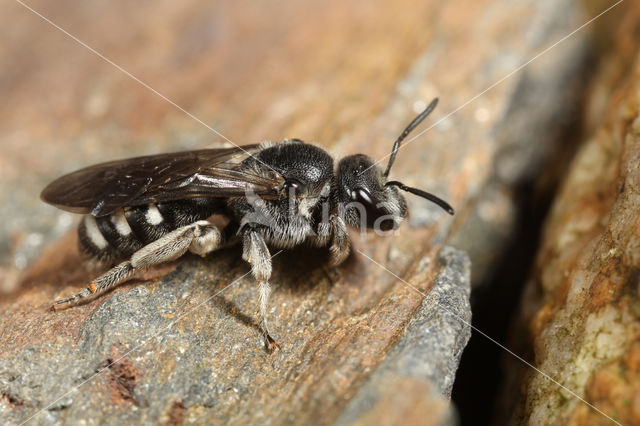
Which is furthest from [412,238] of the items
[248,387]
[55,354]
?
[55,354]

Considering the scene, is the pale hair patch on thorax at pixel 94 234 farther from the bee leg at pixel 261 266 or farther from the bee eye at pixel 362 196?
→ the bee eye at pixel 362 196

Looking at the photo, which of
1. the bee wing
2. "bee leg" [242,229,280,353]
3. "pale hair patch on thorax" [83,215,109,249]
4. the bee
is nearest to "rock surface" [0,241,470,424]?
"bee leg" [242,229,280,353]

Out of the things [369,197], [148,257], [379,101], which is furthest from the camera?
[379,101]

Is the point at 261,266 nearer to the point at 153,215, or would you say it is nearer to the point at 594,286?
the point at 153,215

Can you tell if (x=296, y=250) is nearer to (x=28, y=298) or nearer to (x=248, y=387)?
(x=248, y=387)

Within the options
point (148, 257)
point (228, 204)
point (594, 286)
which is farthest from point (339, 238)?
point (594, 286)

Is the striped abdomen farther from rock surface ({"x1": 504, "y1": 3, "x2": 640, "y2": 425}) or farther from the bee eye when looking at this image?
rock surface ({"x1": 504, "y1": 3, "x2": 640, "y2": 425})
